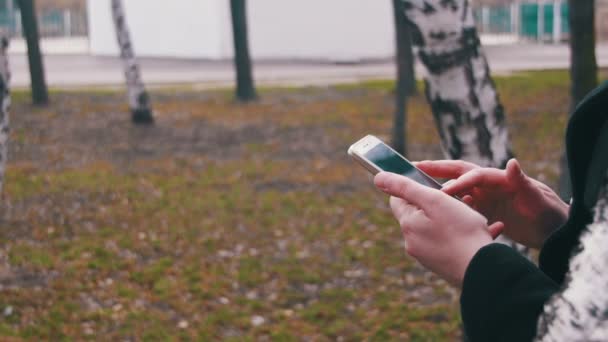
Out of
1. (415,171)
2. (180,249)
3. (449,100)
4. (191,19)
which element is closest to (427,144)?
(180,249)

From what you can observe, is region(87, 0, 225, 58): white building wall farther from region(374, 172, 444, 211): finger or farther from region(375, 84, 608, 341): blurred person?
region(375, 84, 608, 341): blurred person

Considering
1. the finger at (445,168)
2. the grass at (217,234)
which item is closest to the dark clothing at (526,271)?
the finger at (445,168)

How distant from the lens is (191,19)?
1196 inches

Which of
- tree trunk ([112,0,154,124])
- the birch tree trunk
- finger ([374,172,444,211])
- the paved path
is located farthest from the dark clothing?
the paved path

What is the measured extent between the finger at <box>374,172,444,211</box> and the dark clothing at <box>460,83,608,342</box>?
14 cm

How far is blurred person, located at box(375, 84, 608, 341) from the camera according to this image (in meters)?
1.38

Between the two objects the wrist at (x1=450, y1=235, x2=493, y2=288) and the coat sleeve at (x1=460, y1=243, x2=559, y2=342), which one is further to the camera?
the wrist at (x1=450, y1=235, x2=493, y2=288)

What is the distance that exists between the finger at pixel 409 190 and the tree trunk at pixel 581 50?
7.72 m

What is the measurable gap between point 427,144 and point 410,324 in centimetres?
714

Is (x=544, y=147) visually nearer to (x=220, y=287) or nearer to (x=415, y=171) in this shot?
(x=220, y=287)

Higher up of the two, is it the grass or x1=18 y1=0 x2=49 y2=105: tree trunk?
x1=18 y1=0 x2=49 y2=105: tree trunk

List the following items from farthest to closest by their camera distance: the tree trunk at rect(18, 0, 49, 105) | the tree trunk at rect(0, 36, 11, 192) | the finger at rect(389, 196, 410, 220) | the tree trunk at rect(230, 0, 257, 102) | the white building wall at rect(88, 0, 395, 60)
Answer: the white building wall at rect(88, 0, 395, 60) → the tree trunk at rect(230, 0, 257, 102) → the tree trunk at rect(18, 0, 49, 105) → the tree trunk at rect(0, 36, 11, 192) → the finger at rect(389, 196, 410, 220)

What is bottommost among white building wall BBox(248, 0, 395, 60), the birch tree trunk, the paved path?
the paved path

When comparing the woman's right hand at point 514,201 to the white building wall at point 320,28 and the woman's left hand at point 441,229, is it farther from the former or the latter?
the white building wall at point 320,28
